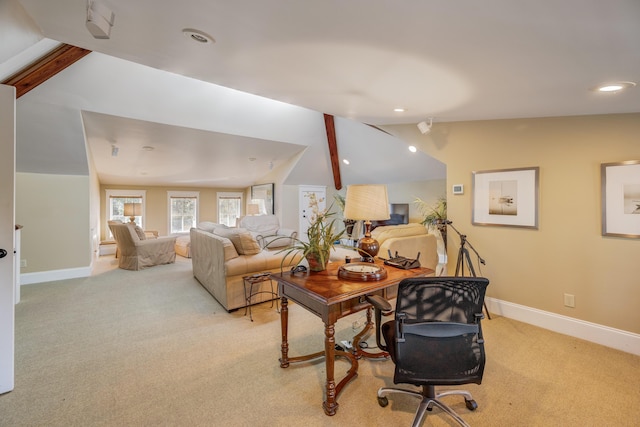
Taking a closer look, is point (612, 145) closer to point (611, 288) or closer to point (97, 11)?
point (611, 288)

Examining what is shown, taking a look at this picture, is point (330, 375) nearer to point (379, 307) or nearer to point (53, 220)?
point (379, 307)

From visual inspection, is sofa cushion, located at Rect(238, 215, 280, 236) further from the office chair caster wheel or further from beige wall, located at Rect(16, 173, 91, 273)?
the office chair caster wheel

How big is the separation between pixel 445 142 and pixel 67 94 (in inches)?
191

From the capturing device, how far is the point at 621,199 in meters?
2.46

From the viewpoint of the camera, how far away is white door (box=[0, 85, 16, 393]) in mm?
1883

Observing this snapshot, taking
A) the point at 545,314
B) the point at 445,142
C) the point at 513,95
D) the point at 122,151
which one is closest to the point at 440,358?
the point at 513,95

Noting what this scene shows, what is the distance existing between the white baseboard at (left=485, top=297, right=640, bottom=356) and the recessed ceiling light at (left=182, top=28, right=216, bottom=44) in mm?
3747

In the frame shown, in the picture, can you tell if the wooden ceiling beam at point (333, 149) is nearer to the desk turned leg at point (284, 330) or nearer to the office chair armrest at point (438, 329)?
the desk turned leg at point (284, 330)

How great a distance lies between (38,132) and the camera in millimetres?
3857

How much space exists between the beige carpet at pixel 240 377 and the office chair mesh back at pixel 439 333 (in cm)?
45

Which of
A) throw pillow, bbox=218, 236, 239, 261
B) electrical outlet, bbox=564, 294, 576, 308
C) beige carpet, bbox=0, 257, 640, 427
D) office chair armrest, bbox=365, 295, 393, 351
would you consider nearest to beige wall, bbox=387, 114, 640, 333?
electrical outlet, bbox=564, 294, 576, 308

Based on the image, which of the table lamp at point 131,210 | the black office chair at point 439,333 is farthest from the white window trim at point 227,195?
the black office chair at point 439,333

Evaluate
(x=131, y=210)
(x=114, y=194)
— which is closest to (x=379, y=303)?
(x=131, y=210)

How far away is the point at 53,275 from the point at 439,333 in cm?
596
